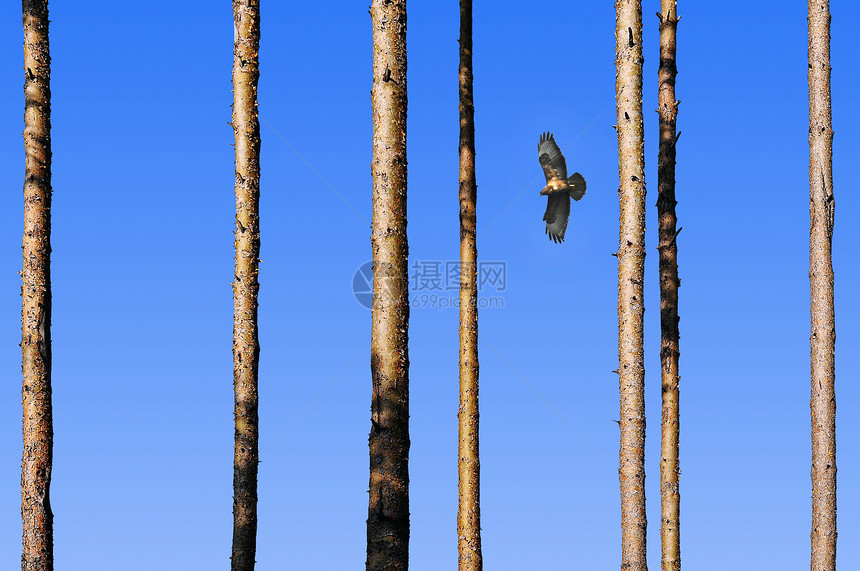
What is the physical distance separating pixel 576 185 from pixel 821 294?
447 cm

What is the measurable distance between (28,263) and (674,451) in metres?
8.06

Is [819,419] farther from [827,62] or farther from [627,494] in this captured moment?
[827,62]

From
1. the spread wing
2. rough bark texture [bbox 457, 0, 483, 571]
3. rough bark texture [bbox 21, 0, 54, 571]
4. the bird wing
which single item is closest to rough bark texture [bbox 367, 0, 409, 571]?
rough bark texture [bbox 21, 0, 54, 571]

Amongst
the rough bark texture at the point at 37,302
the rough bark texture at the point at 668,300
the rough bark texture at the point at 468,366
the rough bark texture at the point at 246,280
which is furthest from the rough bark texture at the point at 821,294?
the rough bark texture at the point at 37,302

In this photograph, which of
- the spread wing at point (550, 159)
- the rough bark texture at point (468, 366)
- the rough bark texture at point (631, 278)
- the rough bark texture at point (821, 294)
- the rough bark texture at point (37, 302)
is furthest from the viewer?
the spread wing at point (550, 159)

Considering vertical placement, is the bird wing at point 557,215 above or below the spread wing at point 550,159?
below

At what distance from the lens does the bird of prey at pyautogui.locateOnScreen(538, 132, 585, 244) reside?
14016 millimetres

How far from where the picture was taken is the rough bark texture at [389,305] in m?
6.14

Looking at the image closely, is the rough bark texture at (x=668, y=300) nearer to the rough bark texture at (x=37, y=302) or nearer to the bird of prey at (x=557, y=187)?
the bird of prey at (x=557, y=187)

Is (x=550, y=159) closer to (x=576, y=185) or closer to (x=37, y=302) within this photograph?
(x=576, y=185)

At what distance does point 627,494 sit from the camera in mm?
10008

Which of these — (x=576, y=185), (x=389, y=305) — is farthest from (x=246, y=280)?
(x=576, y=185)

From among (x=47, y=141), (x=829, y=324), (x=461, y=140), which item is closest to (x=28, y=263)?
(x=47, y=141)

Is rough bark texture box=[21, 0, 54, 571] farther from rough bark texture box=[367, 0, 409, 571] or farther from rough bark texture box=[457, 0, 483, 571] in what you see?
rough bark texture box=[367, 0, 409, 571]
